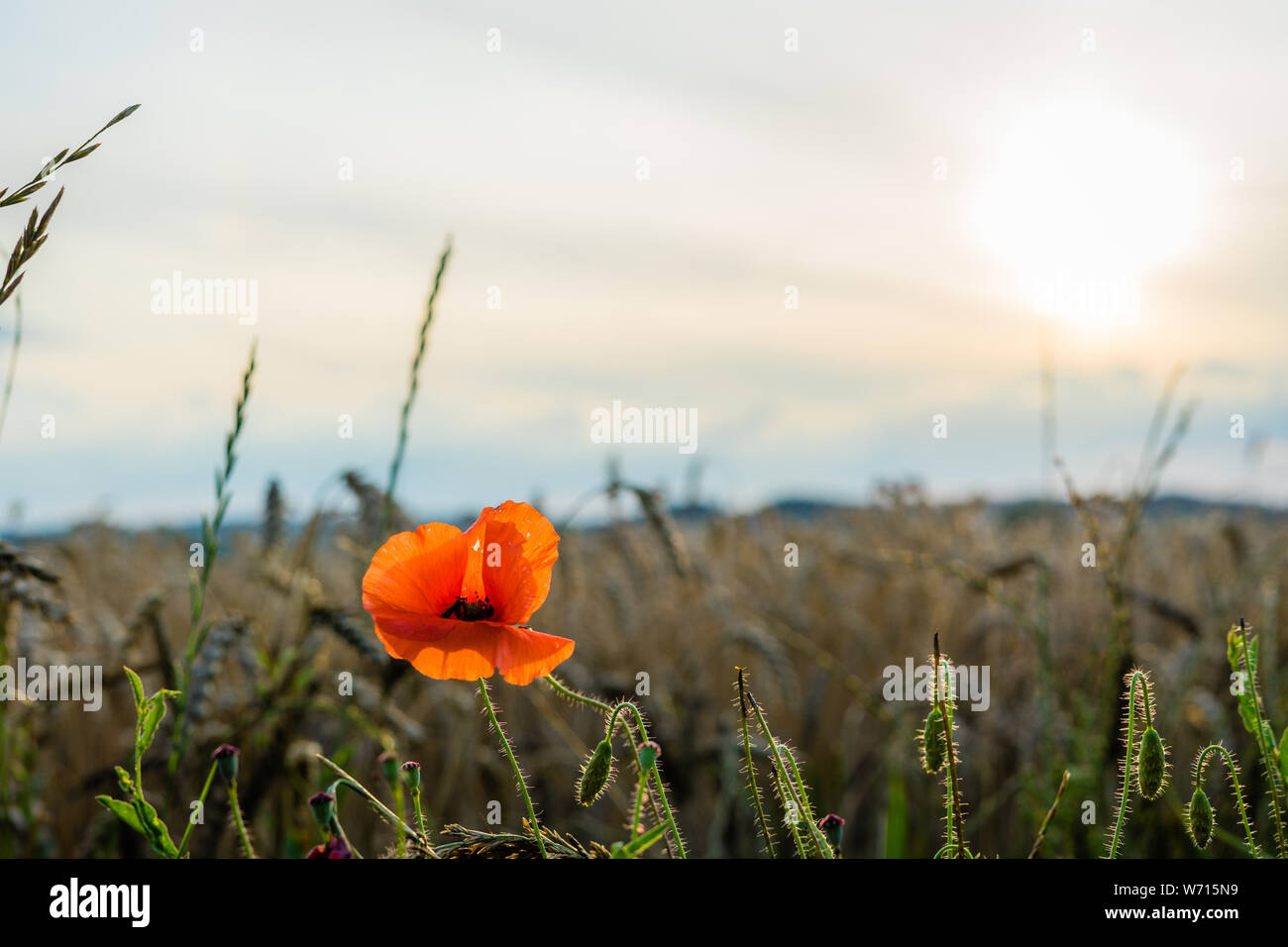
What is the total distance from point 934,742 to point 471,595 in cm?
38

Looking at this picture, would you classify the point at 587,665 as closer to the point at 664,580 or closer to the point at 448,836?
the point at 664,580

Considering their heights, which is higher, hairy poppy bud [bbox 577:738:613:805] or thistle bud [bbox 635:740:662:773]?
thistle bud [bbox 635:740:662:773]

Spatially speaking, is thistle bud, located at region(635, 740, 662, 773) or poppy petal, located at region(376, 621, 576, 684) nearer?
thistle bud, located at region(635, 740, 662, 773)

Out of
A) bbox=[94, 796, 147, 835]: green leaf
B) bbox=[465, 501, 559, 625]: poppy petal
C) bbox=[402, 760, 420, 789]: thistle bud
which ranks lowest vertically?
bbox=[94, 796, 147, 835]: green leaf

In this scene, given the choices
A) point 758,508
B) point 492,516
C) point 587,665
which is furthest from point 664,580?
point 492,516

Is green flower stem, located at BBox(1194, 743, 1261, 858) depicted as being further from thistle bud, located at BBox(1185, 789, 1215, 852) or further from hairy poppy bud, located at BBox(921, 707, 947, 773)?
hairy poppy bud, located at BBox(921, 707, 947, 773)

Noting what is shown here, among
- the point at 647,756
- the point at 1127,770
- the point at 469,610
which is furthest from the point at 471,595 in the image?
the point at 1127,770

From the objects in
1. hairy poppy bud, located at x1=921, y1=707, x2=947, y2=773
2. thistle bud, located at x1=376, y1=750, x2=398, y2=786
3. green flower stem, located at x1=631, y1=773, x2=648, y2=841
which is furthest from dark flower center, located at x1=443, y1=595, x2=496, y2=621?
hairy poppy bud, located at x1=921, y1=707, x2=947, y2=773

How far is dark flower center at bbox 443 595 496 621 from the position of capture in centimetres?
80

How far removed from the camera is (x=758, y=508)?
19.7 feet

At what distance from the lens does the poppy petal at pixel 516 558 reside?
29.8 inches

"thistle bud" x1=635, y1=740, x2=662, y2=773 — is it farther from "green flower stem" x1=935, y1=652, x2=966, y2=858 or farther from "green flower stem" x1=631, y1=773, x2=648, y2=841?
"green flower stem" x1=935, y1=652, x2=966, y2=858

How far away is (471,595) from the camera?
0.82 meters
